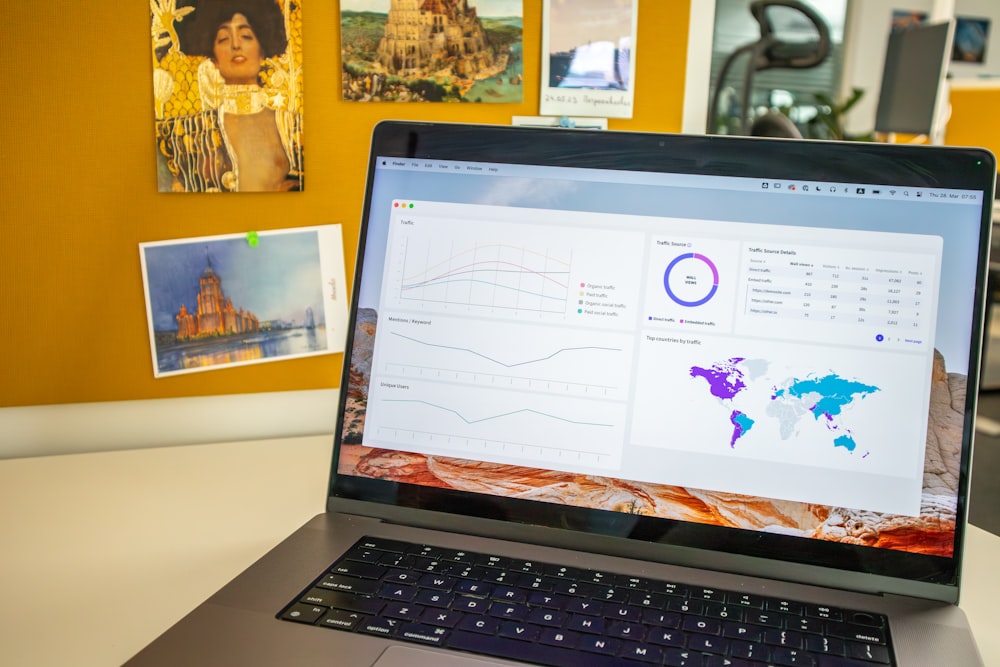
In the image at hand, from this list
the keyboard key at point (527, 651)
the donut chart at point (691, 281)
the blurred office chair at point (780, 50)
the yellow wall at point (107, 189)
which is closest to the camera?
the keyboard key at point (527, 651)

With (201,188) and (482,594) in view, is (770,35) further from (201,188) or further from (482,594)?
(482,594)

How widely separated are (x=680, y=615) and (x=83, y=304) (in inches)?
24.2

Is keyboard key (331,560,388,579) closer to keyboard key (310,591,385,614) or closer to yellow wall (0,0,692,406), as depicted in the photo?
keyboard key (310,591,385,614)

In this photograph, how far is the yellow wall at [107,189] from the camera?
69 cm

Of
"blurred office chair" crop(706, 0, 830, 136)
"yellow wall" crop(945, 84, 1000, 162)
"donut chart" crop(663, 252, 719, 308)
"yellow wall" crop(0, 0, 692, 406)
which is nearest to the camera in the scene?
"donut chart" crop(663, 252, 719, 308)

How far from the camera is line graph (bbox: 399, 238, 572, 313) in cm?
56

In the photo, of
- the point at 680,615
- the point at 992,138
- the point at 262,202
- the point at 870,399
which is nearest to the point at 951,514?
the point at 870,399

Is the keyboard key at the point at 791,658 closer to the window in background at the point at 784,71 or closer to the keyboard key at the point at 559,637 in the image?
the keyboard key at the point at 559,637

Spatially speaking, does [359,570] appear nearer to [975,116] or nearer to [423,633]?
[423,633]

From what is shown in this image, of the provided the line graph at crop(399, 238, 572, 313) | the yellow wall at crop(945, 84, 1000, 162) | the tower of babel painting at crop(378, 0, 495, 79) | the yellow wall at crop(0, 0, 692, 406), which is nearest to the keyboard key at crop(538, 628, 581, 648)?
the line graph at crop(399, 238, 572, 313)

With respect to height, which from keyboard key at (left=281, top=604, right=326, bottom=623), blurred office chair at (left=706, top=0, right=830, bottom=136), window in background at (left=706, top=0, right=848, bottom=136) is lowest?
keyboard key at (left=281, top=604, right=326, bottom=623)

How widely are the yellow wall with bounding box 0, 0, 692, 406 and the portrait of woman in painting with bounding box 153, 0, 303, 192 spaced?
17 millimetres

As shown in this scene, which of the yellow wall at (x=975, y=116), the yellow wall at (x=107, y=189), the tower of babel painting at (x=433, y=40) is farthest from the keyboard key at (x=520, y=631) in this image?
the yellow wall at (x=975, y=116)

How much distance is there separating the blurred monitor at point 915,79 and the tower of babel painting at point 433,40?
1546 mm
